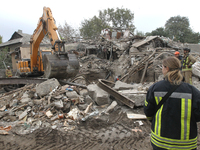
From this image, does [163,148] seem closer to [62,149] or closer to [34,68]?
[62,149]

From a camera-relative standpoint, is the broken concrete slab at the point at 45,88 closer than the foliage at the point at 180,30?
Yes

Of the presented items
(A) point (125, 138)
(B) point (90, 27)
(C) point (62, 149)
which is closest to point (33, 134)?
(C) point (62, 149)

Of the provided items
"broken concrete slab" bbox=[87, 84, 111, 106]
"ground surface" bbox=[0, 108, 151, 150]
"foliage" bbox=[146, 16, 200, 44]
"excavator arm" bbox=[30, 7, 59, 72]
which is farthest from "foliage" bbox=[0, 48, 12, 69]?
"foliage" bbox=[146, 16, 200, 44]

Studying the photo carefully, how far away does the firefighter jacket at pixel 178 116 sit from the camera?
1.63m

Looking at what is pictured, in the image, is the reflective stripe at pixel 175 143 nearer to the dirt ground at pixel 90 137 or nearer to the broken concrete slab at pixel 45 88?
the dirt ground at pixel 90 137

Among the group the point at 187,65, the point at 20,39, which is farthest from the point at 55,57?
the point at 20,39

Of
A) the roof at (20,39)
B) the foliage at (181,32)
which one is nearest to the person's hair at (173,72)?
the roof at (20,39)

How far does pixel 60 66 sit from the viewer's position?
648 centimetres

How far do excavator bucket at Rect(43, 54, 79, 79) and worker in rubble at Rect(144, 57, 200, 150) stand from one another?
17.5 ft

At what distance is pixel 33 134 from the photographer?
12.9 feet

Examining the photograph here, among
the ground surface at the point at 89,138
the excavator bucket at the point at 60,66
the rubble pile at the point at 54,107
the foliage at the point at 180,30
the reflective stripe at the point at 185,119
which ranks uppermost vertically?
the foliage at the point at 180,30

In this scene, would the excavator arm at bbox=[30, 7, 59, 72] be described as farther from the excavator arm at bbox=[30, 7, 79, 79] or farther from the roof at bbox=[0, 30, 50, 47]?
the roof at bbox=[0, 30, 50, 47]

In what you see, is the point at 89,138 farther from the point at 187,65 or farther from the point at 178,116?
the point at 187,65

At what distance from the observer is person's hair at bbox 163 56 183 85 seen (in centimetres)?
166
